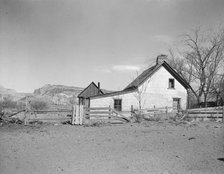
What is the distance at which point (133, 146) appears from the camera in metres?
8.23

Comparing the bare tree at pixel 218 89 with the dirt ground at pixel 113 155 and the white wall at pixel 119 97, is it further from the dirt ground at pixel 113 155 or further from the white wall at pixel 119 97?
the dirt ground at pixel 113 155

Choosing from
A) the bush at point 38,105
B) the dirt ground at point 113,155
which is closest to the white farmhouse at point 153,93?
the dirt ground at point 113,155

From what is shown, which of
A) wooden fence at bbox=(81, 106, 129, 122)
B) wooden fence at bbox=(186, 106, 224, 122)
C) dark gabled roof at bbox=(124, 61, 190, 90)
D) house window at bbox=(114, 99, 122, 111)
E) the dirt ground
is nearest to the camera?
the dirt ground

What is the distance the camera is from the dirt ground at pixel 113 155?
18.9 feet

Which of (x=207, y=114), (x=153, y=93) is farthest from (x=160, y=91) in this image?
(x=207, y=114)

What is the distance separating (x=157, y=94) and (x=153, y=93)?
0.56 metres

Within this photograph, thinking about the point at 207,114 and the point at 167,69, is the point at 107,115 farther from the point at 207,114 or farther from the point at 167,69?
the point at 167,69

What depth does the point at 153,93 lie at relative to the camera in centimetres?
2717

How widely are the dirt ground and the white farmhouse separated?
1564 cm

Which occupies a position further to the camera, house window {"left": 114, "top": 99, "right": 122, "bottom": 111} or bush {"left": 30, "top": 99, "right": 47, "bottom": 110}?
bush {"left": 30, "top": 99, "right": 47, "bottom": 110}


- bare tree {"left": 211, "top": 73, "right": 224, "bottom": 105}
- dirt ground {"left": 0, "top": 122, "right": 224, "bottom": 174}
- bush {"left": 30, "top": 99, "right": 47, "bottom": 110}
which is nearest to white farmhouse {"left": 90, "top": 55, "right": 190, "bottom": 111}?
bare tree {"left": 211, "top": 73, "right": 224, "bottom": 105}

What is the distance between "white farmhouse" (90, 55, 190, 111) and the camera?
25625 millimetres

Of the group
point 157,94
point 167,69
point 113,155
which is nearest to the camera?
point 113,155

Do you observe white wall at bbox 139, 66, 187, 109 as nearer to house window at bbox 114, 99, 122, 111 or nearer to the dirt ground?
house window at bbox 114, 99, 122, 111
